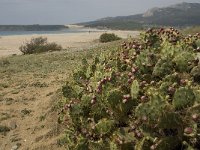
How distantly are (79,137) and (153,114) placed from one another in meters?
1.77

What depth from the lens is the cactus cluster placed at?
6234mm

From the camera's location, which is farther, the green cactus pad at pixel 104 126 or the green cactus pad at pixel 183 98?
the green cactus pad at pixel 104 126

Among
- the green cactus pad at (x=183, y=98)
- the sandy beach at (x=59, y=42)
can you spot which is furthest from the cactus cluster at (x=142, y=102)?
the sandy beach at (x=59, y=42)

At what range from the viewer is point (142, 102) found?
6.66m

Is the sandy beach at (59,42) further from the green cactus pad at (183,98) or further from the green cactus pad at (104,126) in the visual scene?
the green cactus pad at (183,98)

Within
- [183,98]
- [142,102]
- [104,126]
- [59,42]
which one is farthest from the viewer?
[59,42]

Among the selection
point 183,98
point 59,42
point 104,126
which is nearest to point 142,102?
point 183,98

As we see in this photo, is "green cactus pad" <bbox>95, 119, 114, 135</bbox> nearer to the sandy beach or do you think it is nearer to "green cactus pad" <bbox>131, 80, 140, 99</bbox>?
"green cactus pad" <bbox>131, 80, 140, 99</bbox>

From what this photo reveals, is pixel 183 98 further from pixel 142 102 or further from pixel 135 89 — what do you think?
pixel 135 89

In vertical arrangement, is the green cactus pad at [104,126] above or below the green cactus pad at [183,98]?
below

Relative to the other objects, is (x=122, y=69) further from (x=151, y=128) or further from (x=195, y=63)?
(x=151, y=128)

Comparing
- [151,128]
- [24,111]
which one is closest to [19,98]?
[24,111]

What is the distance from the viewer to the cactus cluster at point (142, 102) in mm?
6234

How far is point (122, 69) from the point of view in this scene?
905 cm
